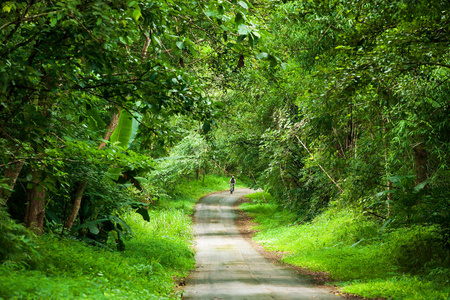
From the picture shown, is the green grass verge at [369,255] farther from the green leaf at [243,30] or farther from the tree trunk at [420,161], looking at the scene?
the green leaf at [243,30]

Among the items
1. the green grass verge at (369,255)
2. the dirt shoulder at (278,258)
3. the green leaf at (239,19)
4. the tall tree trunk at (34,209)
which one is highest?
the green leaf at (239,19)

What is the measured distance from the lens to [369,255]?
38.2 ft

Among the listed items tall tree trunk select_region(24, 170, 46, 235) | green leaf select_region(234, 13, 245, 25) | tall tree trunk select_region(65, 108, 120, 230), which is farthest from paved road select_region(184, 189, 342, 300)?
green leaf select_region(234, 13, 245, 25)

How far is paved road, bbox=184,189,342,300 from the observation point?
8.55 m

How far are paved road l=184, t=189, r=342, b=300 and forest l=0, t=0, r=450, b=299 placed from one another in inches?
28.6

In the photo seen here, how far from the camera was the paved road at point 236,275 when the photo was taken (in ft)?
28.0

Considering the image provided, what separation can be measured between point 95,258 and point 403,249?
7.76 m

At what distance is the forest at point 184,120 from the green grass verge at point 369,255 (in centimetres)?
6

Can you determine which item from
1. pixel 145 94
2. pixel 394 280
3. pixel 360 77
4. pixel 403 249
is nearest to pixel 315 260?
pixel 403 249

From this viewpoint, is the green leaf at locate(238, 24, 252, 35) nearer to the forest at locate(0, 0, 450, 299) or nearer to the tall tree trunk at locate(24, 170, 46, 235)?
the forest at locate(0, 0, 450, 299)

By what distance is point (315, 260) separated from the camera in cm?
1243

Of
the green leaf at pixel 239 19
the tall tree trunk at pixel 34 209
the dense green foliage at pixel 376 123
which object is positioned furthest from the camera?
the tall tree trunk at pixel 34 209

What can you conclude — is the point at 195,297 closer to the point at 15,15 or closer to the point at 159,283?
the point at 159,283

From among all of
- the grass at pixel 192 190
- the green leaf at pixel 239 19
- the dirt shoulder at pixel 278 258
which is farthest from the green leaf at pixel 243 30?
the grass at pixel 192 190
